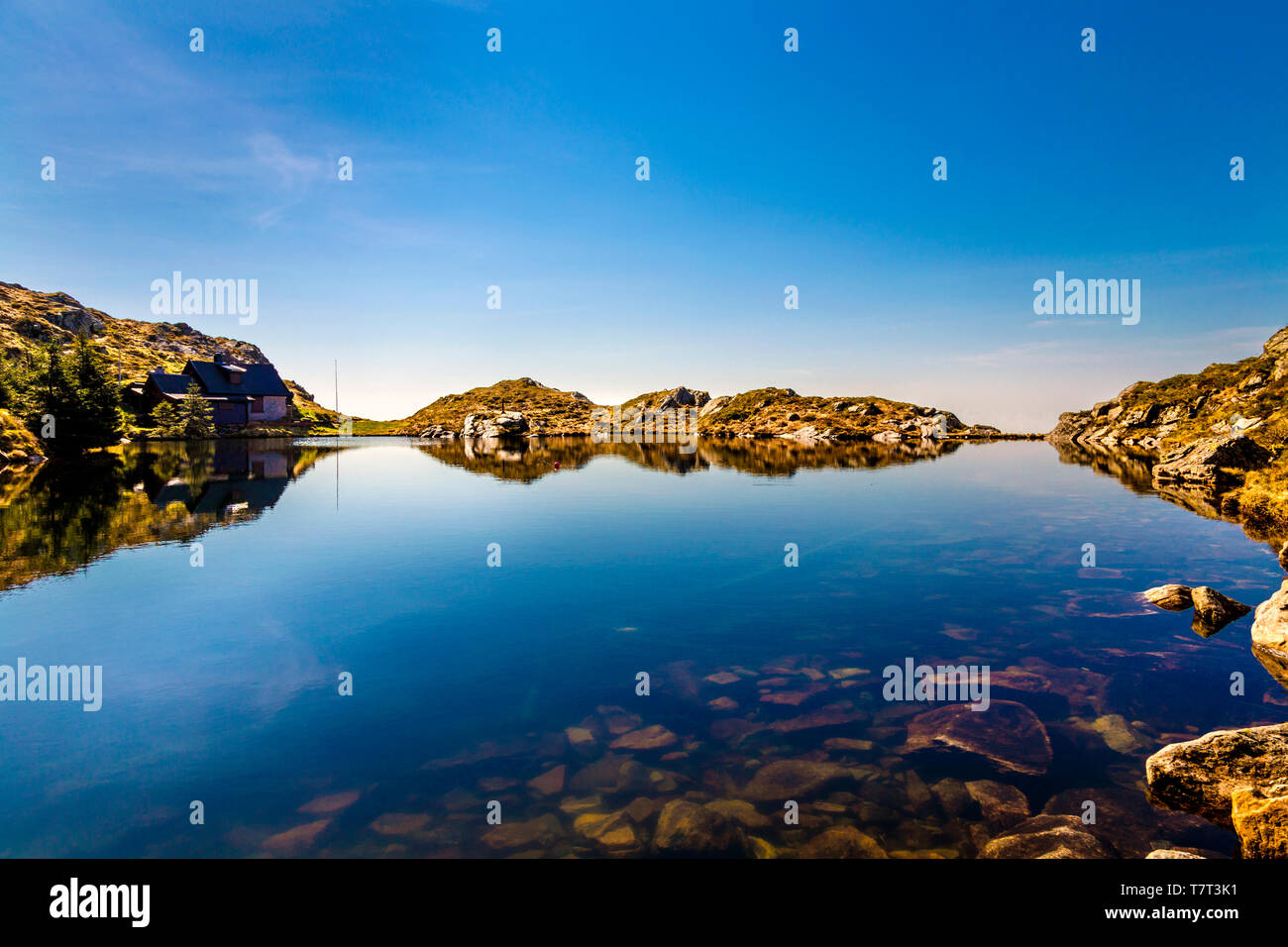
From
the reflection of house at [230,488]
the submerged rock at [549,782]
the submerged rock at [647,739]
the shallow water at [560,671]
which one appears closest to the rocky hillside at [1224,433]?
the shallow water at [560,671]

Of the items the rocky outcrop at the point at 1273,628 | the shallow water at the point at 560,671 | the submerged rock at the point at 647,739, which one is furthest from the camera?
the rocky outcrop at the point at 1273,628

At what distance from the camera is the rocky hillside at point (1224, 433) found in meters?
48.7

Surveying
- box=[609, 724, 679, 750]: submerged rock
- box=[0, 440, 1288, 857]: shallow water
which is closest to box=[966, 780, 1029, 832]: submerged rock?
box=[0, 440, 1288, 857]: shallow water

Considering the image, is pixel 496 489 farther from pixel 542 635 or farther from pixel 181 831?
pixel 181 831

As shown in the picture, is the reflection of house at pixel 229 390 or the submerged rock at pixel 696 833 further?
the reflection of house at pixel 229 390

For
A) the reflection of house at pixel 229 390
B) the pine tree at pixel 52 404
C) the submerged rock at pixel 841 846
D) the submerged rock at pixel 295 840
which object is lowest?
the submerged rock at pixel 841 846

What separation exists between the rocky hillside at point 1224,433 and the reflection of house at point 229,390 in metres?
187

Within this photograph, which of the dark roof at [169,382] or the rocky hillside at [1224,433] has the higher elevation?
the dark roof at [169,382]

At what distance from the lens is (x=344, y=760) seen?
14266mm

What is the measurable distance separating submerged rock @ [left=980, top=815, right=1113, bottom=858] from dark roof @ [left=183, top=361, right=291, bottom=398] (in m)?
195

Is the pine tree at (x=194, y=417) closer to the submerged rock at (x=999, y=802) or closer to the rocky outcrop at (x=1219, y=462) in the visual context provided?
the submerged rock at (x=999, y=802)

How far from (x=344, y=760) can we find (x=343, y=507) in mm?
40858
